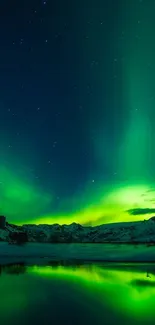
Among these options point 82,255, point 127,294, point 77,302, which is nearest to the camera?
point 77,302

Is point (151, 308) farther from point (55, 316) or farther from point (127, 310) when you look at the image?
point (55, 316)

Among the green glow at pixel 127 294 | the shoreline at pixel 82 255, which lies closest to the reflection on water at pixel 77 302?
the green glow at pixel 127 294

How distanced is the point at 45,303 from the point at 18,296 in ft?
8.28

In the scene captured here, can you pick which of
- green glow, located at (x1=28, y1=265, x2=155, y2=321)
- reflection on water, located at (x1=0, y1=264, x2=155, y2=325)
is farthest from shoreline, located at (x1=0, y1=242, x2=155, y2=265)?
reflection on water, located at (x1=0, y1=264, x2=155, y2=325)

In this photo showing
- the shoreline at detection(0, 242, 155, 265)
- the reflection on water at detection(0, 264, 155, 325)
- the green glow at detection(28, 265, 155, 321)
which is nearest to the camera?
the reflection on water at detection(0, 264, 155, 325)

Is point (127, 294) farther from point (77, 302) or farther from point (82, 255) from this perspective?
point (82, 255)

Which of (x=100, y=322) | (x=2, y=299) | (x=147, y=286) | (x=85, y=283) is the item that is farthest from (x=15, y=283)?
(x=100, y=322)

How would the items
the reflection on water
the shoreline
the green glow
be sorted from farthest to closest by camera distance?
1. the shoreline
2. the green glow
3. the reflection on water

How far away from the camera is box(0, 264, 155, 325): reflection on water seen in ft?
48.1

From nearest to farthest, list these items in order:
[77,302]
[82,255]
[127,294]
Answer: [77,302]
[127,294]
[82,255]

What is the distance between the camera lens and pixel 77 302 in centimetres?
1883

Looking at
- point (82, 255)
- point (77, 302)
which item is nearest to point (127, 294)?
point (77, 302)

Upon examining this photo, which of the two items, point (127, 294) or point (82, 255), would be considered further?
point (82, 255)

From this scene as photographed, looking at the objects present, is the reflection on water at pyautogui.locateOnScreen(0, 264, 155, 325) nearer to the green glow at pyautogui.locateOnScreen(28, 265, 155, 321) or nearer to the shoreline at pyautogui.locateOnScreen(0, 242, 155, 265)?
the green glow at pyautogui.locateOnScreen(28, 265, 155, 321)
